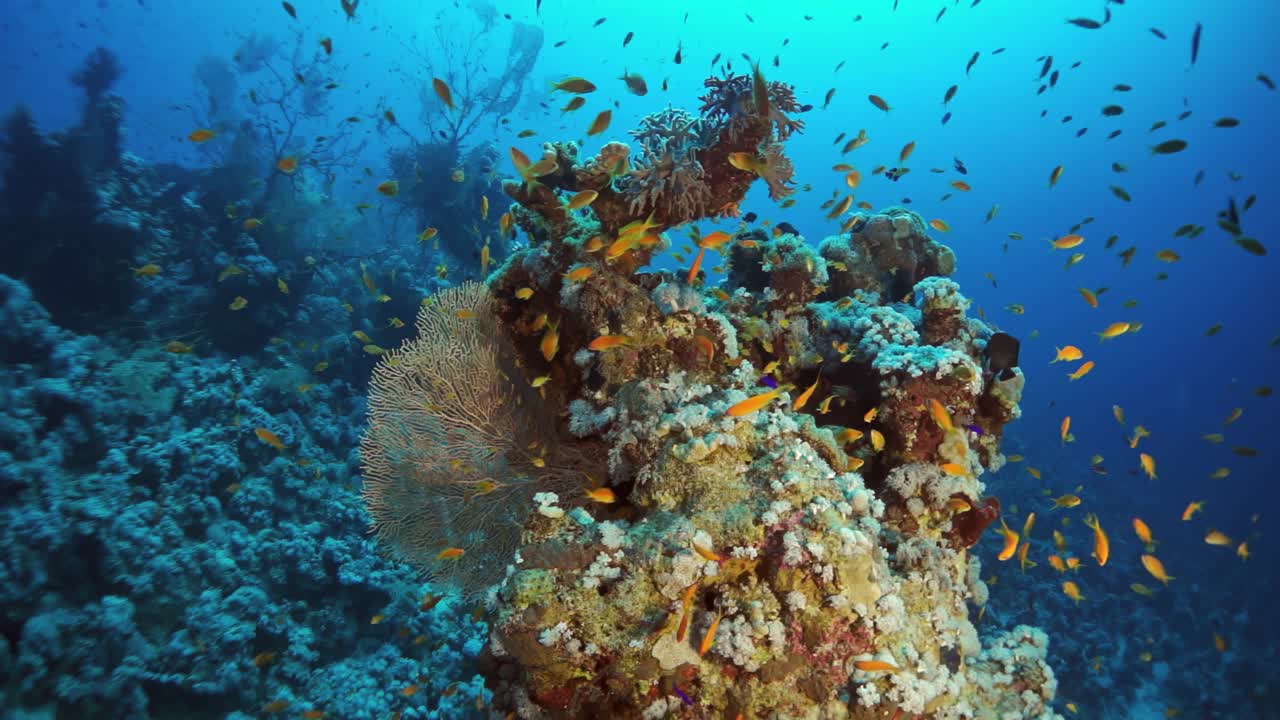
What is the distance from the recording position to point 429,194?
65.7 feet

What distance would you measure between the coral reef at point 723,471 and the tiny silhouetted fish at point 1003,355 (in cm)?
8

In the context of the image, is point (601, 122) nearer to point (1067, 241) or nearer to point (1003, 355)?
point (1003, 355)

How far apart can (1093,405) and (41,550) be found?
71190mm

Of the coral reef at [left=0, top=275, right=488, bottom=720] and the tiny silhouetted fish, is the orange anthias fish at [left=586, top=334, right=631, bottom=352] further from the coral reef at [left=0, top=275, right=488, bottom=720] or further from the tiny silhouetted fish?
the coral reef at [left=0, top=275, right=488, bottom=720]

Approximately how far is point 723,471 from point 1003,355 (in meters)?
3.34

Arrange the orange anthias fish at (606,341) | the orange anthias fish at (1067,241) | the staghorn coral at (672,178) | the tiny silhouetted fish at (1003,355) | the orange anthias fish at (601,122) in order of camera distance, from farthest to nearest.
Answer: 1. the orange anthias fish at (1067,241)
2. the tiny silhouetted fish at (1003,355)
3. the orange anthias fish at (601,122)
4. the staghorn coral at (672,178)
5. the orange anthias fish at (606,341)

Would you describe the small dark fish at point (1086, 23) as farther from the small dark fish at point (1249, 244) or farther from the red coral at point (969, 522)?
the red coral at point (969, 522)

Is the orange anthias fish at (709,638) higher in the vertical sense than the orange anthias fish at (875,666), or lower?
higher

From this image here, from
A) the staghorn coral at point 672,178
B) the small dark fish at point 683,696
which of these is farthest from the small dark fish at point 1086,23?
the small dark fish at point 683,696

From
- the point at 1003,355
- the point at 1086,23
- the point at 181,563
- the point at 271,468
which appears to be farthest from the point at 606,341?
the point at 271,468

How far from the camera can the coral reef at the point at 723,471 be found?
10.2ft

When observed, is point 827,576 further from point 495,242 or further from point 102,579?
point 495,242

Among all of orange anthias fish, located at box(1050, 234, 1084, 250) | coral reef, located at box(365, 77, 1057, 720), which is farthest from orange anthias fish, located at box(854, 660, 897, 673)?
orange anthias fish, located at box(1050, 234, 1084, 250)

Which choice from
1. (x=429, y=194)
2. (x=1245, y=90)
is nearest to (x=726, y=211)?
(x=429, y=194)
